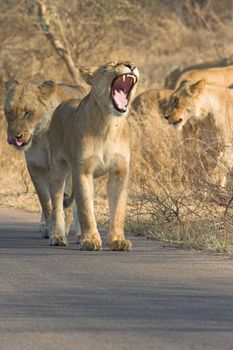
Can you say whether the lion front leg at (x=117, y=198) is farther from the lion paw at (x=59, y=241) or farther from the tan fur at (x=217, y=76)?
the tan fur at (x=217, y=76)

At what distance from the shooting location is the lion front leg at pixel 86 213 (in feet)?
29.1

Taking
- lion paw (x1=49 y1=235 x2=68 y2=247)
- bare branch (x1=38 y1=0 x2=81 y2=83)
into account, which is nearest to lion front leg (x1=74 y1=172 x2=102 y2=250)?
lion paw (x1=49 y1=235 x2=68 y2=247)

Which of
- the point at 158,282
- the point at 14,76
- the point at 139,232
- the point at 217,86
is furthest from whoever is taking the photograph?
the point at 14,76

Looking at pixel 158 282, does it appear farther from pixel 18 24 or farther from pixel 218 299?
pixel 18 24

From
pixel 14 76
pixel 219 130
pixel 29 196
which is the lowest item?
pixel 29 196

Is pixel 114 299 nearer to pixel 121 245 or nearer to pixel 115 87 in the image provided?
pixel 121 245

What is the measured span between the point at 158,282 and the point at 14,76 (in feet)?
41.6

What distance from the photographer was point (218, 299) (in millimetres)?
6652

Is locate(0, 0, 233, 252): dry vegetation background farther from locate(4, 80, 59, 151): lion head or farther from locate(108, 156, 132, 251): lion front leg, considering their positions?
locate(4, 80, 59, 151): lion head

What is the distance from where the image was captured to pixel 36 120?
33.4 feet

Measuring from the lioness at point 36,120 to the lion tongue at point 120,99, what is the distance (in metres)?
1.14

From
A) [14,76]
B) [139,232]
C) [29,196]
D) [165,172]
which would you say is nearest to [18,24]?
[14,76]

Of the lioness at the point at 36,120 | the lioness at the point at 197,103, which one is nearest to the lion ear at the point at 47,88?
the lioness at the point at 36,120

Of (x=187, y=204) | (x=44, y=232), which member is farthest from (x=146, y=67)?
(x=44, y=232)
